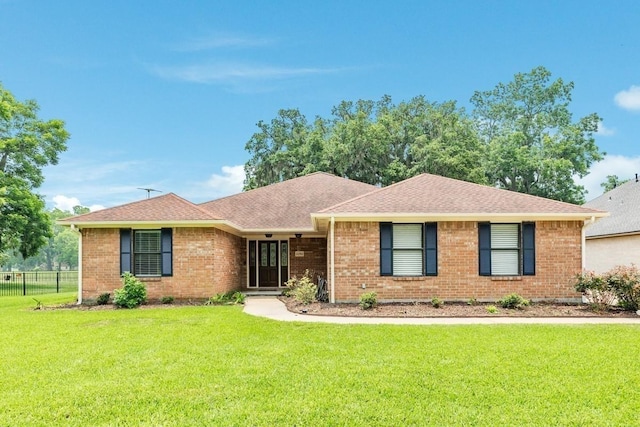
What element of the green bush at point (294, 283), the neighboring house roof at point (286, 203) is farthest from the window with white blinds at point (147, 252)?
the green bush at point (294, 283)

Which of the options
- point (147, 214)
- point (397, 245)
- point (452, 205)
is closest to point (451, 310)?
point (397, 245)

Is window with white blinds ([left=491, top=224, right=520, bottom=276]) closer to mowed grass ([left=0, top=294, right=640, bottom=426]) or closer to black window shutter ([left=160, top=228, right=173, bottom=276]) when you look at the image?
mowed grass ([left=0, top=294, right=640, bottom=426])

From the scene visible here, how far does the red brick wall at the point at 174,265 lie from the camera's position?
14367 mm

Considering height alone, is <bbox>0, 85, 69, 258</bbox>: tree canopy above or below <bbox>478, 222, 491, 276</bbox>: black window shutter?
above

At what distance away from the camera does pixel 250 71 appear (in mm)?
20531

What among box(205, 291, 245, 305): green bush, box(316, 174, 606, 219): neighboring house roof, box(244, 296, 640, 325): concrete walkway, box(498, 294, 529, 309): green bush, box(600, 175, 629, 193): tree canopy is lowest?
box(205, 291, 245, 305): green bush

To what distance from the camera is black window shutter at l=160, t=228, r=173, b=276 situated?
1438cm

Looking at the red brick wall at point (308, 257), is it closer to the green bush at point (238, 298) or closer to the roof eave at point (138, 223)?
the green bush at point (238, 298)

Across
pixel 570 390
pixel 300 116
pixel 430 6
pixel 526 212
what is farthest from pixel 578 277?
pixel 300 116

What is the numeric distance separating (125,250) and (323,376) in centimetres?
1062

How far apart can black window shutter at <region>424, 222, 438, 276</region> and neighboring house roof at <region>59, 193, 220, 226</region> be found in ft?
20.7

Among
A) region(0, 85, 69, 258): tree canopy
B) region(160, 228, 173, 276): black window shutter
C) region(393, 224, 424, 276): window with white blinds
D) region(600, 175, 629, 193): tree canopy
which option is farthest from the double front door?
region(600, 175, 629, 193): tree canopy

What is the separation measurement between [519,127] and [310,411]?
37.6 metres

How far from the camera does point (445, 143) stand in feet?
101
